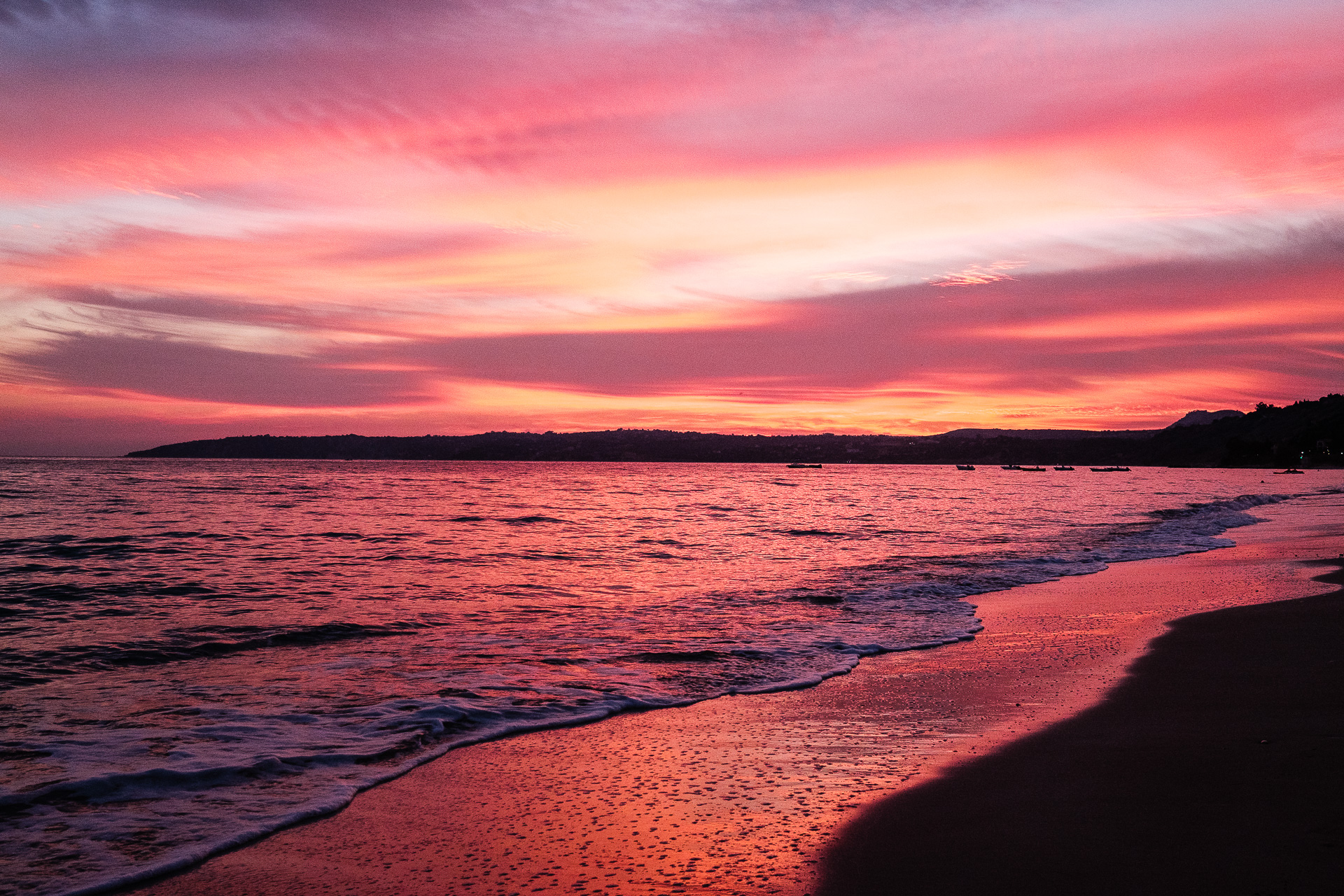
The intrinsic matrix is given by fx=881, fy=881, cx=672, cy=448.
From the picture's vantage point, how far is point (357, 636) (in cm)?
1183

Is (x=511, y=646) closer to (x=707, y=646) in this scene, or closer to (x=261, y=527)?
(x=707, y=646)

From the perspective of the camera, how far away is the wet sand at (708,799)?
4520mm

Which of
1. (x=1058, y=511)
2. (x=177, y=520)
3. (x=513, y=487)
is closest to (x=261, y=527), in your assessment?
(x=177, y=520)

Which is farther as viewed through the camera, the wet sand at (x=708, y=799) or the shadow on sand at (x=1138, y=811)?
the wet sand at (x=708, y=799)

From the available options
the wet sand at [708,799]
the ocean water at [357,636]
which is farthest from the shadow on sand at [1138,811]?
the ocean water at [357,636]

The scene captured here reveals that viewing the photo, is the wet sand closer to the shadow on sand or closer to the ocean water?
the shadow on sand

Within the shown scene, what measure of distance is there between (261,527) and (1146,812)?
1142 inches

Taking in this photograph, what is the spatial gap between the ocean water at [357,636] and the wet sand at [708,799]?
495 millimetres

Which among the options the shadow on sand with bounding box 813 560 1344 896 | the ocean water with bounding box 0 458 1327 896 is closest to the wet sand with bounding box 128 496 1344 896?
the shadow on sand with bounding box 813 560 1344 896

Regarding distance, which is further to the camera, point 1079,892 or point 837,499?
point 837,499

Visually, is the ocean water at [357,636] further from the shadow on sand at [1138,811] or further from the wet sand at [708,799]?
the shadow on sand at [1138,811]

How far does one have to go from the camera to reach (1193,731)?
691 cm

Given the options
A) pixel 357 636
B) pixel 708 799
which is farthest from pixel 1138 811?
pixel 357 636

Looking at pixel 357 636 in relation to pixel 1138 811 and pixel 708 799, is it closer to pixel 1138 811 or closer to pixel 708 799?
pixel 708 799
